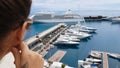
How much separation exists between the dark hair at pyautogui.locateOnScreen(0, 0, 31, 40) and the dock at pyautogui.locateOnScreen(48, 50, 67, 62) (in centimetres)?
603

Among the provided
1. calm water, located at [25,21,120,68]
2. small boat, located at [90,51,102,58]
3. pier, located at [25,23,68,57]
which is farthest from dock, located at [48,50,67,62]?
small boat, located at [90,51,102,58]

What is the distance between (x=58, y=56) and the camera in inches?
262

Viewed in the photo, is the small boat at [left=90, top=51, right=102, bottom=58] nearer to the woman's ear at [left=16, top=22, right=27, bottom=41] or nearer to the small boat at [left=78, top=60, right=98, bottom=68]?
the small boat at [left=78, top=60, right=98, bottom=68]

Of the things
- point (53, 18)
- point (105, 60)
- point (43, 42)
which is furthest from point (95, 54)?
point (53, 18)

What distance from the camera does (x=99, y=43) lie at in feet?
27.4

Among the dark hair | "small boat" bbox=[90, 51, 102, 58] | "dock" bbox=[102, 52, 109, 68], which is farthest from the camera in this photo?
"small boat" bbox=[90, 51, 102, 58]

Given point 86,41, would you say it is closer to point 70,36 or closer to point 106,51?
point 70,36

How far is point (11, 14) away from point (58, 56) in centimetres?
649

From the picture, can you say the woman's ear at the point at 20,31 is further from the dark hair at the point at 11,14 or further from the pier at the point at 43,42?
the pier at the point at 43,42

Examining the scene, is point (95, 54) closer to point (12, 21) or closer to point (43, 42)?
point (43, 42)

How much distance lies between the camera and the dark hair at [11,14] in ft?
0.61

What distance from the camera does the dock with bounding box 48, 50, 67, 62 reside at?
20.7 ft

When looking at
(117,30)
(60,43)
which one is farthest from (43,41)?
(117,30)

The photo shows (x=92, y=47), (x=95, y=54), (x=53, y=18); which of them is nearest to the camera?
(x=95, y=54)
